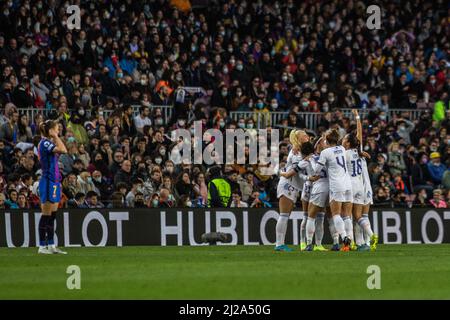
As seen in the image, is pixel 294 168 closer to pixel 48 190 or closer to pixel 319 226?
pixel 319 226

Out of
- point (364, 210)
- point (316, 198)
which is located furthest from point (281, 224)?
point (364, 210)

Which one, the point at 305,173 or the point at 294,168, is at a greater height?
the point at 294,168

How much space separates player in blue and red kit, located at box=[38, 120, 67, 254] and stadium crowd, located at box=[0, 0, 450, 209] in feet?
10.9

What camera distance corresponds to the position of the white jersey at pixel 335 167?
19125mm

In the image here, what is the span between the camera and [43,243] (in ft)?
61.7

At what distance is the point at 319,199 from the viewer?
19.5m

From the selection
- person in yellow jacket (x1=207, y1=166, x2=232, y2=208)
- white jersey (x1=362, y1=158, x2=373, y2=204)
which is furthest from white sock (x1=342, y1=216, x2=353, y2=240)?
person in yellow jacket (x1=207, y1=166, x2=232, y2=208)

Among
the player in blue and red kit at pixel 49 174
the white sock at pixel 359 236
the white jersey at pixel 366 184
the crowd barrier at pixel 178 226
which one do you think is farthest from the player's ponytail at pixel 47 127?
the white sock at pixel 359 236

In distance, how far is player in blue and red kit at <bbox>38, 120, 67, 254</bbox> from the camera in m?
18.3

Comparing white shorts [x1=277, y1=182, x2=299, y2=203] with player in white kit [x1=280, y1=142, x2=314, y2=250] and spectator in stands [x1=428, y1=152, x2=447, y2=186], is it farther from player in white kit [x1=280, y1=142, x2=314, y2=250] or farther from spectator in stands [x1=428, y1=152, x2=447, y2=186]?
spectator in stands [x1=428, y1=152, x2=447, y2=186]

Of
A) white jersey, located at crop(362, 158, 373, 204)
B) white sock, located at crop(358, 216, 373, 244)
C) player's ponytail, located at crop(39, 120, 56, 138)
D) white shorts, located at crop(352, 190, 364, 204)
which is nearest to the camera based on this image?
player's ponytail, located at crop(39, 120, 56, 138)

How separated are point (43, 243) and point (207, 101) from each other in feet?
36.9

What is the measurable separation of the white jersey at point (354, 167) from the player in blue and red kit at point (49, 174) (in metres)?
5.05

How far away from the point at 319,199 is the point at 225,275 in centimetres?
570
